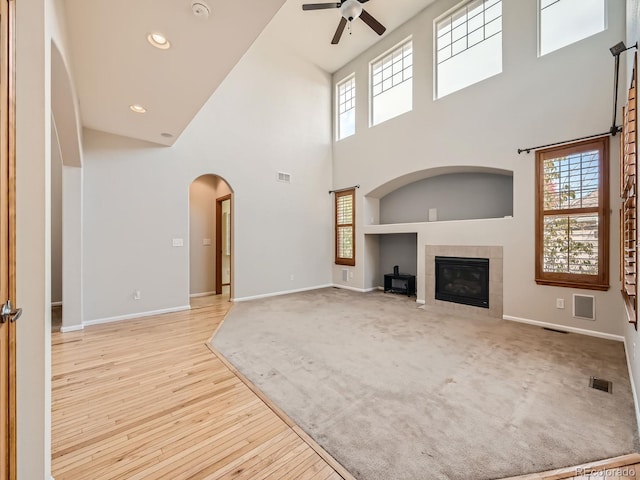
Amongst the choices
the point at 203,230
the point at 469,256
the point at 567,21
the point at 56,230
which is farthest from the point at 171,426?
the point at 567,21

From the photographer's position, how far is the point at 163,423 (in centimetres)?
190

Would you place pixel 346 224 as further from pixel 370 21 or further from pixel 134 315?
pixel 134 315

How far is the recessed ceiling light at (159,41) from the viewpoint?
2090 millimetres

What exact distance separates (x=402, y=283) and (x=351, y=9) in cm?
532

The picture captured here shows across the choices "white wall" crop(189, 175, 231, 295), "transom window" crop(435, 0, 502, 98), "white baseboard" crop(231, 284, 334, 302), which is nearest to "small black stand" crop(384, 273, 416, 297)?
"white baseboard" crop(231, 284, 334, 302)

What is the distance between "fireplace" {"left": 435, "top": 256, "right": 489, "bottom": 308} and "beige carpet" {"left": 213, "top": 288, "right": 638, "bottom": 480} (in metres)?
0.66

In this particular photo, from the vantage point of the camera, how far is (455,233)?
4.93 m

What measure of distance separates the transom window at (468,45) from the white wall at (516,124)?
0.70ft

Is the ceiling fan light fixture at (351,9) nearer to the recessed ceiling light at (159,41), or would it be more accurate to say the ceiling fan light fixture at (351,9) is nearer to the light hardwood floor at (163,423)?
the recessed ceiling light at (159,41)

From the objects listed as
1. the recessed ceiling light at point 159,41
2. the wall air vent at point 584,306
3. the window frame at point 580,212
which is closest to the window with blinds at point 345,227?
the window frame at point 580,212

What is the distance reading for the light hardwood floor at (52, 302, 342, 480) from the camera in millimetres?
1523

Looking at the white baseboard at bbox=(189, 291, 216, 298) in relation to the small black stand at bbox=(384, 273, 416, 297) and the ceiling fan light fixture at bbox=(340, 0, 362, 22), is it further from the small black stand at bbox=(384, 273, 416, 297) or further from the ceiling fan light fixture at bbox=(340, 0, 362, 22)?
the ceiling fan light fixture at bbox=(340, 0, 362, 22)

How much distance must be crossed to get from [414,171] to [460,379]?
4.13 m

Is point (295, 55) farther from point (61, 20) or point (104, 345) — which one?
point (104, 345)
